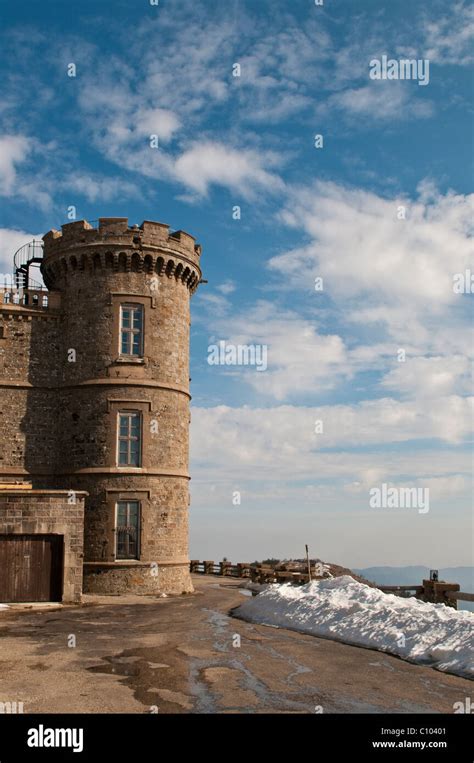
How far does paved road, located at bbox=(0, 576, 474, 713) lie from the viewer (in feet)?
31.7

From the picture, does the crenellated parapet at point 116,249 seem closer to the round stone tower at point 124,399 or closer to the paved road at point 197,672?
the round stone tower at point 124,399

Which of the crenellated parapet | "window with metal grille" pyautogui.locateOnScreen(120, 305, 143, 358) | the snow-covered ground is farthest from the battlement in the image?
the snow-covered ground

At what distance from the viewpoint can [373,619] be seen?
50.9 ft

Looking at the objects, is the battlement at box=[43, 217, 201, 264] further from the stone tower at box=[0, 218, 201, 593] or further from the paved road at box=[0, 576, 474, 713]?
the paved road at box=[0, 576, 474, 713]

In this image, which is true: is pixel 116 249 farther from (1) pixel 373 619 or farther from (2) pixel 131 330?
(1) pixel 373 619

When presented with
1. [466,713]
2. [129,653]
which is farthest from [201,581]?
[466,713]

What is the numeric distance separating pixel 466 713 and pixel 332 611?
7715 millimetres

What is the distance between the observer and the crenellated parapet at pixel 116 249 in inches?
1003

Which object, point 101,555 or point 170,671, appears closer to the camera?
point 170,671

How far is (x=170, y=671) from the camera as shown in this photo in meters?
11.8

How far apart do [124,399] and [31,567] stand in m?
6.74

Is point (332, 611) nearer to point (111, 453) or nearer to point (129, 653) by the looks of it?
point (129, 653)

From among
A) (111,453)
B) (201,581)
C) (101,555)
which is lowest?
(201,581)

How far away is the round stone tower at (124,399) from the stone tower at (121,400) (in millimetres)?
37
